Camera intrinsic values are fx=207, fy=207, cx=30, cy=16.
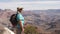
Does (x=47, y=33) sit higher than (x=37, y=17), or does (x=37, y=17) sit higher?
(x=37, y=17)

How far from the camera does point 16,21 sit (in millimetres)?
4070

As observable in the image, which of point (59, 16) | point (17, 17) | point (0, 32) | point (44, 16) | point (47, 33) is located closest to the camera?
point (17, 17)

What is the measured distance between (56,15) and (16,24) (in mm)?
58462

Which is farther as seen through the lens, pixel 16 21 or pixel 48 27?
pixel 48 27

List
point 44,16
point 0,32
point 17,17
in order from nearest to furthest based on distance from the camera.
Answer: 1. point 17,17
2. point 0,32
3. point 44,16

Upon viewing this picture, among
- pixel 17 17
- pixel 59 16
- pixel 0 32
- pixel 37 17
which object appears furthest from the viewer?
pixel 37 17

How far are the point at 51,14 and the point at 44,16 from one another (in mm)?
8077

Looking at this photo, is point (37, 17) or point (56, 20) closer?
point (56, 20)

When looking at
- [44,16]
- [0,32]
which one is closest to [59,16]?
[44,16]

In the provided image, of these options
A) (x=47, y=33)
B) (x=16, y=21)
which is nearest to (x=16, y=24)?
(x=16, y=21)

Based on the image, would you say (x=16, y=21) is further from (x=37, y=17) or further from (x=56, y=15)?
(x=37, y=17)

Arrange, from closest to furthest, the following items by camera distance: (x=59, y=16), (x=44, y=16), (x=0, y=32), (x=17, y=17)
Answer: (x=17, y=17)
(x=0, y=32)
(x=59, y=16)
(x=44, y=16)

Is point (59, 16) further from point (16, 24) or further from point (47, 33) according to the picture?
point (16, 24)

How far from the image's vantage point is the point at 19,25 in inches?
160
